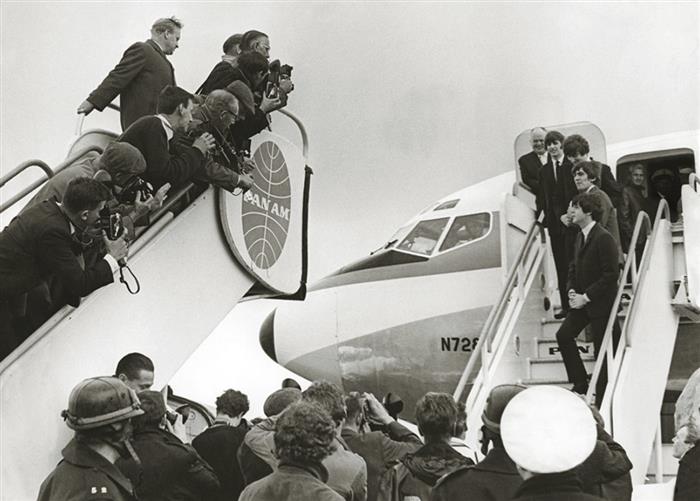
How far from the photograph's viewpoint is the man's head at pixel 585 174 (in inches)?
338

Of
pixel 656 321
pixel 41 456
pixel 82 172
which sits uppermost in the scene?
pixel 656 321

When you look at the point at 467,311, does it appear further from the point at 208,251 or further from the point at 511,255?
the point at 208,251

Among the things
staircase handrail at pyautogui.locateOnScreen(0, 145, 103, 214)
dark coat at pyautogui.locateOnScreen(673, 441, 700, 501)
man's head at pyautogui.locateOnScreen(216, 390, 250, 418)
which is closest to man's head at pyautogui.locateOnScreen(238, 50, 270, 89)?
staircase handrail at pyautogui.locateOnScreen(0, 145, 103, 214)

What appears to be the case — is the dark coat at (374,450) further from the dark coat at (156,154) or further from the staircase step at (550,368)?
the staircase step at (550,368)

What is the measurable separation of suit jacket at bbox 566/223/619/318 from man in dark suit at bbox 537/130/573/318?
0.94 metres

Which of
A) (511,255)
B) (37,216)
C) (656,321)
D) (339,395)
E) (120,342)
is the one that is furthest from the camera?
(511,255)

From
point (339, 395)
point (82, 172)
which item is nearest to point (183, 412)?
point (82, 172)

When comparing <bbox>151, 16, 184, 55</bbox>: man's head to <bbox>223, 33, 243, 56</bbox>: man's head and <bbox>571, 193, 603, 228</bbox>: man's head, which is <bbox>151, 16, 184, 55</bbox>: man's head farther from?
<bbox>571, 193, 603, 228</bbox>: man's head

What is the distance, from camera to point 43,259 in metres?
4.86

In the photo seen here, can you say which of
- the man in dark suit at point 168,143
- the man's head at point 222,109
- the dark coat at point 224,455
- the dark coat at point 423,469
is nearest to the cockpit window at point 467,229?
the man's head at point 222,109

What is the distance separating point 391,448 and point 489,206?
A: 645cm

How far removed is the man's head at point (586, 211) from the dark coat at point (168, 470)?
421 centimetres

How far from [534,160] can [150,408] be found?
6830 millimetres

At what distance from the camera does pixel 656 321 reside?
320 inches
